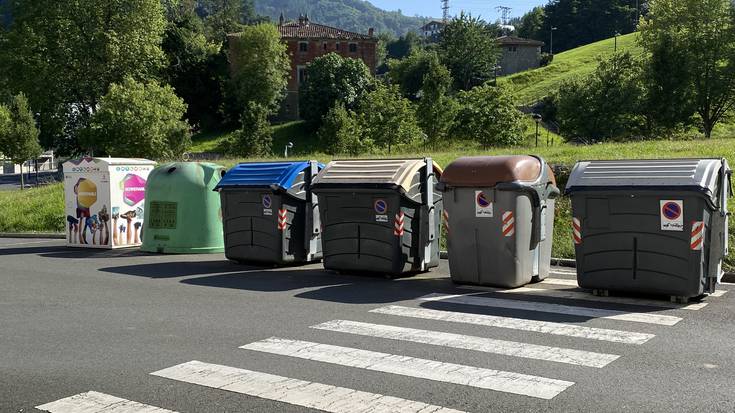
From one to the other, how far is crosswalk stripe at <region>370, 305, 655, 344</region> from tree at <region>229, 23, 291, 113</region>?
59728 mm

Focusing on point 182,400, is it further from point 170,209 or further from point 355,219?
point 170,209

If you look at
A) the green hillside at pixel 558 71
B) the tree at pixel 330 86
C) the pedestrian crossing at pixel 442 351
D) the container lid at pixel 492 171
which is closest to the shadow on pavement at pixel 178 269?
the container lid at pixel 492 171

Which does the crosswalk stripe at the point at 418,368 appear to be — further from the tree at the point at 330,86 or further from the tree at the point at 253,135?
the tree at the point at 330,86

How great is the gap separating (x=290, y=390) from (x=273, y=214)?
6458 millimetres

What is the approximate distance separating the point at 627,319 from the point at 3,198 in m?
23.4

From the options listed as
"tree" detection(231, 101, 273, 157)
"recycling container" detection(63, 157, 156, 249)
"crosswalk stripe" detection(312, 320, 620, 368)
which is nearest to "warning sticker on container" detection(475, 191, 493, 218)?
"crosswalk stripe" detection(312, 320, 620, 368)

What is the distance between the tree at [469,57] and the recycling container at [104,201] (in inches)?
2676

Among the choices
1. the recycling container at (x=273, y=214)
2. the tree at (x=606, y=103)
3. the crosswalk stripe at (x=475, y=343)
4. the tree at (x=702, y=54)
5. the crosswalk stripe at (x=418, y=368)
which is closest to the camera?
the crosswalk stripe at (x=418, y=368)

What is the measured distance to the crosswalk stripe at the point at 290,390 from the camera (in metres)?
4.69

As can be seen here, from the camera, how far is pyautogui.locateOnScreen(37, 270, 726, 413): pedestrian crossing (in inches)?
193

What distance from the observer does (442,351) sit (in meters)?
6.12

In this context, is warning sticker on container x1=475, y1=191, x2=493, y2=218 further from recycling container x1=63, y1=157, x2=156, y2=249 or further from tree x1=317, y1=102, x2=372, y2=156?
tree x1=317, y1=102, x2=372, y2=156

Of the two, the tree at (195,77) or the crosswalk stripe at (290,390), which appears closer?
the crosswalk stripe at (290,390)

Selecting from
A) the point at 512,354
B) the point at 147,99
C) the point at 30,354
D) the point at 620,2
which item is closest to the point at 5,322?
the point at 30,354
